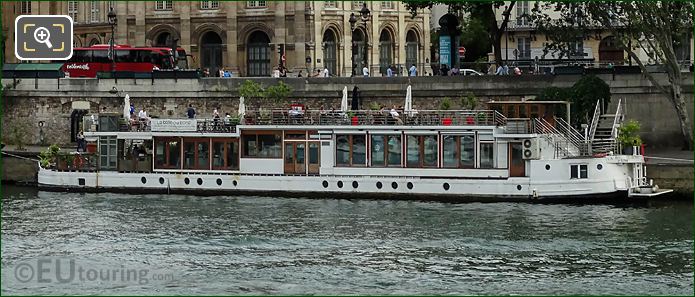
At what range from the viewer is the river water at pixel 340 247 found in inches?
1303

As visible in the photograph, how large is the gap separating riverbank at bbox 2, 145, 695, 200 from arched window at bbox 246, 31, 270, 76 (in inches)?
581

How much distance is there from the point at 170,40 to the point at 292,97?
16.1 metres

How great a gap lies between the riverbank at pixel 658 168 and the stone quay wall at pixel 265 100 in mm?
1374

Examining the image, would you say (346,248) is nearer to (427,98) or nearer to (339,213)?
(339,213)

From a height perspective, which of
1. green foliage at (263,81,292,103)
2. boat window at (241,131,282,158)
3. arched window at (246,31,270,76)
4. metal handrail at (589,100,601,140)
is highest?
arched window at (246,31,270,76)

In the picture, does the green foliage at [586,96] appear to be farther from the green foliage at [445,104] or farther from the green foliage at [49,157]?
the green foliage at [49,157]

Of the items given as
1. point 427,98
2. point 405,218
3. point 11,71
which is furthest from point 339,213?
point 11,71

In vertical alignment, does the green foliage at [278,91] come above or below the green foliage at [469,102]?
above

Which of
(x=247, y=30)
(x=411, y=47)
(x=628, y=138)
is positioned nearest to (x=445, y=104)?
(x=628, y=138)

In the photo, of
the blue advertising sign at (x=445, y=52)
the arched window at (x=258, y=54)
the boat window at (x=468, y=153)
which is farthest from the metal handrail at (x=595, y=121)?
→ the arched window at (x=258, y=54)

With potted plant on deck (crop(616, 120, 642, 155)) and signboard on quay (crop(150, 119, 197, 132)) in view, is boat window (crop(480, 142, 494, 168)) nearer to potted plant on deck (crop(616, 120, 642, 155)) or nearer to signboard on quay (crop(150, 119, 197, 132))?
potted plant on deck (crop(616, 120, 642, 155))

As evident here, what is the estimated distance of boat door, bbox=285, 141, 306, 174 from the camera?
166 feet

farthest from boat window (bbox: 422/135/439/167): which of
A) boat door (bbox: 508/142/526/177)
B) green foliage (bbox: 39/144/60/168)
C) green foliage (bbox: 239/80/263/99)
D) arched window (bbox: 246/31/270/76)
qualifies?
arched window (bbox: 246/31/270/76)

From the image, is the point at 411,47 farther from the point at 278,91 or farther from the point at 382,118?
the point at 382,118
